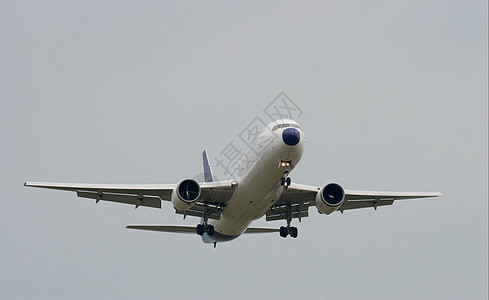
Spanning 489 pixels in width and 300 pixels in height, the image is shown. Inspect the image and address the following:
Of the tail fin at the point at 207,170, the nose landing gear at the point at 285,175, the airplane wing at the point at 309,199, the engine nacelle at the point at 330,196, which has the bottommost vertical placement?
the nose landing gear at the point at 285,175

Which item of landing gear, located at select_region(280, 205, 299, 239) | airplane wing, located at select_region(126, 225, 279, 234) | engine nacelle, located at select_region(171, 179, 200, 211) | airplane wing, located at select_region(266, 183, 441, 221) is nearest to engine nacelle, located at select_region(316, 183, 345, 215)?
airplane wing, located at select_region(266, 183, 441, 221)

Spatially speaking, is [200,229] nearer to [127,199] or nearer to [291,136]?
[127,199]

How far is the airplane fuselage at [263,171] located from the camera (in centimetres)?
3716

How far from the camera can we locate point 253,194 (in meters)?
39.3

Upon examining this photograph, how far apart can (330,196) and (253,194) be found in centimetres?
395

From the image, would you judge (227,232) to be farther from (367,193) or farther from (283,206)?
(367,193)

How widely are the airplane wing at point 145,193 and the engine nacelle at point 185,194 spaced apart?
1.01m

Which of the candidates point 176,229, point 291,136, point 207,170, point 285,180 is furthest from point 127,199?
point 207,170

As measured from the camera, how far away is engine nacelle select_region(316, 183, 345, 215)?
133 feet

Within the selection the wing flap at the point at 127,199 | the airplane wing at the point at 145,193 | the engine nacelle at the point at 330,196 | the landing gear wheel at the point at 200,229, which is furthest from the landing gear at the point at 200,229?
the engine nacelle at the point at 330,196

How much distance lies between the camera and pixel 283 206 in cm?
4491

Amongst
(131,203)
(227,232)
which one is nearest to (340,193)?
(227,232)

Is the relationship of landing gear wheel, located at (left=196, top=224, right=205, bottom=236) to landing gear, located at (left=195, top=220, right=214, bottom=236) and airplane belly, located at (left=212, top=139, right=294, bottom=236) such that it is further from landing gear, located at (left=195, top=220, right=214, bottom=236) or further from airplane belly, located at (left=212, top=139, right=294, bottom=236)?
airplane belly, located at (left=212, top=139, right=294, bottom=236)

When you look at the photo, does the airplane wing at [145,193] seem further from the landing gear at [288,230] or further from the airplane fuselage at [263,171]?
the landing gear at [288,230]
